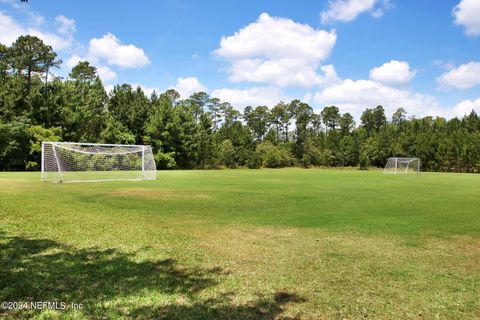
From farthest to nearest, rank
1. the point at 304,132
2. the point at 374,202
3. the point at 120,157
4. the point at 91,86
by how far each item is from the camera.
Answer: the point at 304,132, the point at 91,86, the point at 120,157, the point at 374,202

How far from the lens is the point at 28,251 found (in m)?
6.85

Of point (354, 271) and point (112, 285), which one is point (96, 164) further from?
point (354, 271)

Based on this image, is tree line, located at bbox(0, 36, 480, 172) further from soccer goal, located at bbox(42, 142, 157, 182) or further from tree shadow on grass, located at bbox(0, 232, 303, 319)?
tree shadow on grass, located at bbox(0, 232, 303, 319)

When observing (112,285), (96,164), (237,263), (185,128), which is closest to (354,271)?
(237,263)

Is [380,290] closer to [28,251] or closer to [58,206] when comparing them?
[28,251]

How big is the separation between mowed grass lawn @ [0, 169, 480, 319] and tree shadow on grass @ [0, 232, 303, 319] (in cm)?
2

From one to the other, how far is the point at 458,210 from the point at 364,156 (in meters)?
71.9

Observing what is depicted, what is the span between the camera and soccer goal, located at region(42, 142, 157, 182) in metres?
31.6

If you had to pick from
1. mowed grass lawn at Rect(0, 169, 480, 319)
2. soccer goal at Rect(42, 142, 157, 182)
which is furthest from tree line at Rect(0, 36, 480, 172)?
mowed grass lawn at Rect(0, 169, 480, 319)

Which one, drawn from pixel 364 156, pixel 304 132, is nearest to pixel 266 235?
pixel 364 156

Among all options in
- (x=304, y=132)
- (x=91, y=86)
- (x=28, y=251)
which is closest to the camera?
(x=28, y=251)

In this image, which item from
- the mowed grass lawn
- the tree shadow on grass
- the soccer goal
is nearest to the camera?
the tree shadow on grass

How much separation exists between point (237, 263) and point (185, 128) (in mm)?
59730

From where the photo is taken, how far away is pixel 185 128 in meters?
65.1
